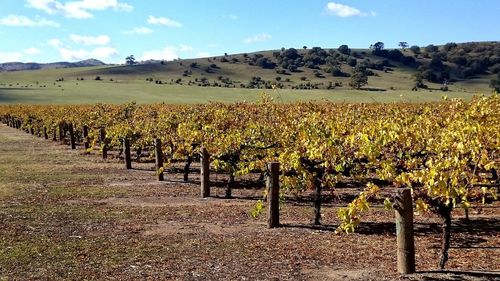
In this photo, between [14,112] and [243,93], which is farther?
[243,93]

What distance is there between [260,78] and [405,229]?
428 feet

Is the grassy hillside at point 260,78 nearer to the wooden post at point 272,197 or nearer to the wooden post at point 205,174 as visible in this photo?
the wooden post at point 205,174

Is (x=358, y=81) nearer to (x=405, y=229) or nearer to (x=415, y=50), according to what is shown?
(x=415, y=50)

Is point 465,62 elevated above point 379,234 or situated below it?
above

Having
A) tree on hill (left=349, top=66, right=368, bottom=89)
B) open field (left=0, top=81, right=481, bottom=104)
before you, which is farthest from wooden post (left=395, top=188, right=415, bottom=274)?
tree on hill (left=349, top=66, right=368, bottom=89)

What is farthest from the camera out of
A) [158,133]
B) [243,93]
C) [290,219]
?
[243,93]

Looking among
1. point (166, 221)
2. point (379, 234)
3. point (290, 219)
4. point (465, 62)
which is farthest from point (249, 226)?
point (465, 62)

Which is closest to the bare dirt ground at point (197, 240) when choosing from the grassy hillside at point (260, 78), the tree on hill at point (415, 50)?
the grassy hillside at point (260, 78)

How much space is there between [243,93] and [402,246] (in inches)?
3680

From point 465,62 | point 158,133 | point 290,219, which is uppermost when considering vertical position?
point 465,62

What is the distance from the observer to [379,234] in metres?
14.1

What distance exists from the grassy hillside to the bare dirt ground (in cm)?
7276

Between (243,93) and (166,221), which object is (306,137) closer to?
(166,221)

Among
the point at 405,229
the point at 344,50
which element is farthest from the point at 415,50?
the point at 405,229
